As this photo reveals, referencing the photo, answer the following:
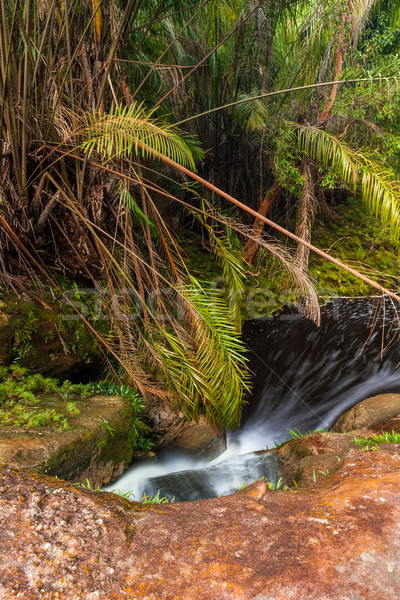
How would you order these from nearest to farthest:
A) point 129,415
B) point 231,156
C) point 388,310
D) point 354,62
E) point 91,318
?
1. point 129,415
2. point 91,318
3. point 354,62
4. point 388,310
5. point 231,156

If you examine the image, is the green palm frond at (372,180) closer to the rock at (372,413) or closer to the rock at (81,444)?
the rock at (372,413)

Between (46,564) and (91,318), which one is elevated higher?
(46,564)

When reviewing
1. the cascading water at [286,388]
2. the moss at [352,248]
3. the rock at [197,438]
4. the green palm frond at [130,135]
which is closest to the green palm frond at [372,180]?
the cascading water at [286,388]

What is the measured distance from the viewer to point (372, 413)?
3506 millimetres

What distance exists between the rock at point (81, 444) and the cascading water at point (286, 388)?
0.28m

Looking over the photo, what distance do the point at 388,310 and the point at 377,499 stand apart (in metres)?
6.21

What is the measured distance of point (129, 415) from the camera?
3076 millimetres

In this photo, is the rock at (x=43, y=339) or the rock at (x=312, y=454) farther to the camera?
the rock at (x=43, y=339)

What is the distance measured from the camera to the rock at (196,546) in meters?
1.22

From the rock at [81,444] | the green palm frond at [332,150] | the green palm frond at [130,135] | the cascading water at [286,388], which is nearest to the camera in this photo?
the rock at [81,444]

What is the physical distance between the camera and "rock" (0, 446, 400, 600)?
1.22 metres

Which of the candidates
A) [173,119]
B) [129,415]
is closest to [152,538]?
[129,415]

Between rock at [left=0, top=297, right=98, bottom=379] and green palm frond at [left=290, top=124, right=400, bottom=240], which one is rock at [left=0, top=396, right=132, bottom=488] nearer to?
rock at [left=0, top=297, right=98, bottom=379]

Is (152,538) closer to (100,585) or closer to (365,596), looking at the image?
(100,585)
